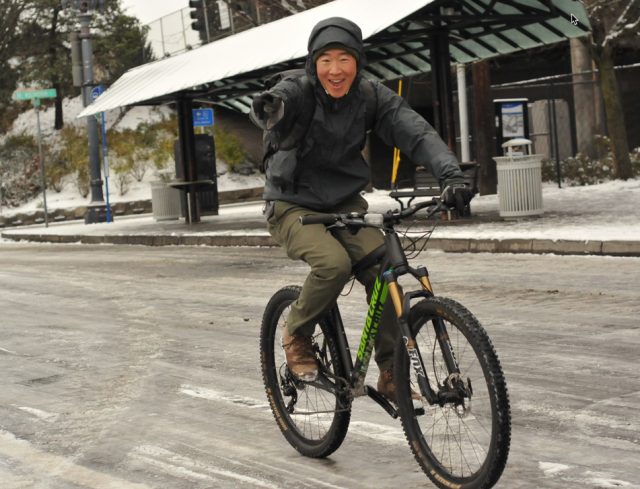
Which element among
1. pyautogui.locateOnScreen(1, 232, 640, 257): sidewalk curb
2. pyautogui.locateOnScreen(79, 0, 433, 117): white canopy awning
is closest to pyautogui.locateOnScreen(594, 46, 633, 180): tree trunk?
pyautogui.locateOnScreen(79, 0, 433, 117): white canopy awning

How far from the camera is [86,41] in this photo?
32.5 metres

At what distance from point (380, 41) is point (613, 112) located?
6.50 metres

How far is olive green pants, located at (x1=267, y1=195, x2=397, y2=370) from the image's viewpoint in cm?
539

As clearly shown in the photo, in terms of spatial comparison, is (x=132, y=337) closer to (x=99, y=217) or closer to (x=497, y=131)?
(x=497, y=131)

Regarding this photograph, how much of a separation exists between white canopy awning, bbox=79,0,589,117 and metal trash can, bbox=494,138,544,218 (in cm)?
228

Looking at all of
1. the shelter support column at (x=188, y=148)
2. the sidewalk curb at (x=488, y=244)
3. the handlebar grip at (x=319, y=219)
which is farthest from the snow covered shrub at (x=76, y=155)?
the handlebar grip at (x=319, y=219)

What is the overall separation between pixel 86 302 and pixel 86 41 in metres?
19.5

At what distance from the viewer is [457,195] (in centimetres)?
504

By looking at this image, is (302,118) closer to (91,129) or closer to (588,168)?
(588,168)

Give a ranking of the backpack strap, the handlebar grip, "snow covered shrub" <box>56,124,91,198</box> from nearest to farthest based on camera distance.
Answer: the handlebar grip
the backpack strap
"snow covered shrub" <box>56,124,91,198</box>

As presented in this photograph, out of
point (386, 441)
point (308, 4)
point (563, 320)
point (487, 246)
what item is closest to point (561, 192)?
point (487, 246)

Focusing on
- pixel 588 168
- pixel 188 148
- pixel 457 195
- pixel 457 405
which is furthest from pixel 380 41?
pixel 457 405

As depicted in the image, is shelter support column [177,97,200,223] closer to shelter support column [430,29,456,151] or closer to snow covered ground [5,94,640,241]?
snow covered ground [5,94,640,241]

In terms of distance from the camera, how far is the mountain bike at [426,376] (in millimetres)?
4645
